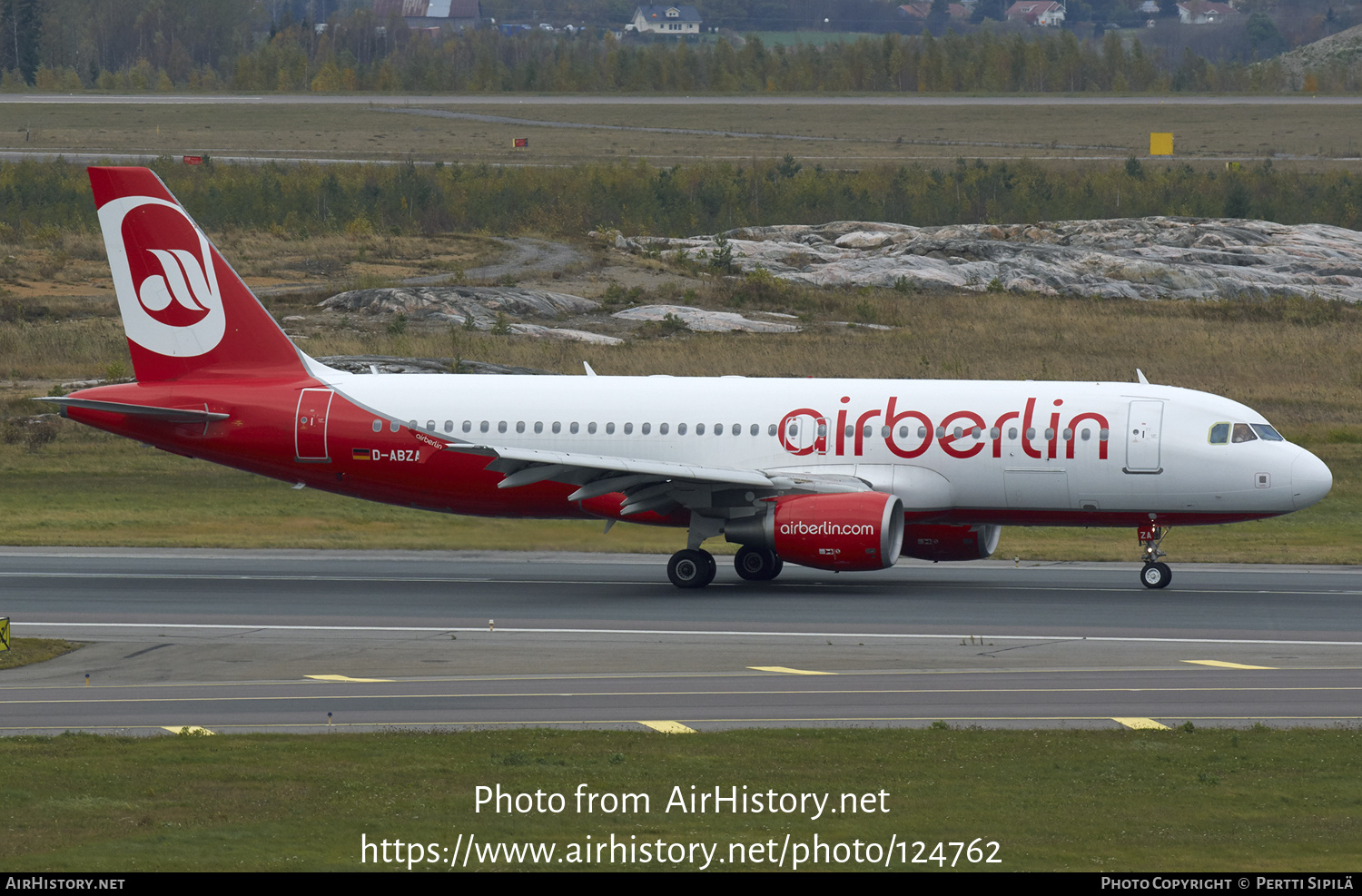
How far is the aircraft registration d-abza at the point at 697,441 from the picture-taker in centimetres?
3544

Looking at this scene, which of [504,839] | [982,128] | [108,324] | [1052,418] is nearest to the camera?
[504,839]

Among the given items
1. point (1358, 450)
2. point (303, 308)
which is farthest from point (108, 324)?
point (1358, 450)

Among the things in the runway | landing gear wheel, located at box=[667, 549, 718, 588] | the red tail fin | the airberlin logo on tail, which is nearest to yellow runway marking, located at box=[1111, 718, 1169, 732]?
the runway

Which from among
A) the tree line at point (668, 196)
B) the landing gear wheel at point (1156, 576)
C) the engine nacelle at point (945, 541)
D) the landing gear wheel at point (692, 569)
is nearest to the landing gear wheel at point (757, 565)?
the landing gear wheel at point (692, 569)

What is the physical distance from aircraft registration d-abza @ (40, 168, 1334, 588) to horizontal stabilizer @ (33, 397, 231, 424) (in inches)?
2.1

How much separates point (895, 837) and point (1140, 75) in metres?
175

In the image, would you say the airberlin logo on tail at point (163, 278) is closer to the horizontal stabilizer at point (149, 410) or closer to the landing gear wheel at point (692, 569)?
the horizontal stabilizer at point (149, 410)

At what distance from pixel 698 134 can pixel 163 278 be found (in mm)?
107985

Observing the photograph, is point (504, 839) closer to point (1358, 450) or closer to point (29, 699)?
point (29, 699)

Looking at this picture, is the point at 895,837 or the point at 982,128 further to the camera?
the point at 982,128

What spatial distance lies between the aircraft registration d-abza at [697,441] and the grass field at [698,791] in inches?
500

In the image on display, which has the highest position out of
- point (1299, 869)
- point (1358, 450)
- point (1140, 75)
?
point (1140, 75)

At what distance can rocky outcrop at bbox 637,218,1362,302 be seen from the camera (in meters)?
87.8

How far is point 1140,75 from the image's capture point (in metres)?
180
